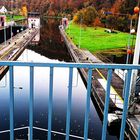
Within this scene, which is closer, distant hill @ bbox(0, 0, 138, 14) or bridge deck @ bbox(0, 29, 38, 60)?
bridge deck @ bbox(0, 29, 38, 60)

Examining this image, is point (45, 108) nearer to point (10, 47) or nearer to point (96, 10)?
point (10, 47)

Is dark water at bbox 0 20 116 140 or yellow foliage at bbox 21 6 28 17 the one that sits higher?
yellow foliage at bbox 21 6 28 17

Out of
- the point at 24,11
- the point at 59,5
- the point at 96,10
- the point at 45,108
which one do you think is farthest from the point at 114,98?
the point at 24,11

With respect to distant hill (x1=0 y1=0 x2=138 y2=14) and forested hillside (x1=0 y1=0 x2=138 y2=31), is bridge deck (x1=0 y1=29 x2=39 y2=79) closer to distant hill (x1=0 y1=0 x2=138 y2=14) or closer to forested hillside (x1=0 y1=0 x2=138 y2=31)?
forested hillside (x1=0 y1=0 x2=138 y2=31)


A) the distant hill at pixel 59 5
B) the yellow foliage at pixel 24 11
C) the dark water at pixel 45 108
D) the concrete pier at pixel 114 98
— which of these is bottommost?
the dark water at pixel 45 108

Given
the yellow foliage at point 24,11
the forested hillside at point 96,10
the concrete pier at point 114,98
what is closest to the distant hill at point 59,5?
the forested hillside at point 96,10

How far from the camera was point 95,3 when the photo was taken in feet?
230

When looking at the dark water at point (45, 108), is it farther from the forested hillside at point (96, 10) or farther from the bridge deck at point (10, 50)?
the forested hillside at point (96, 10)

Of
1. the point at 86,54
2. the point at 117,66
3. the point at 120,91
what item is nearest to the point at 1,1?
the point at 86,54

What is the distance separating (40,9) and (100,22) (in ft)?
165

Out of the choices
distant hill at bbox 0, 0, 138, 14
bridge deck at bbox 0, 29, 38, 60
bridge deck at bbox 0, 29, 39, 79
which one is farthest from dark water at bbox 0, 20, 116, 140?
distant hill at bbox 0, 0, 138, 14

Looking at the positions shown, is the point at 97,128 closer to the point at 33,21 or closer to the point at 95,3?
the point at 33,21

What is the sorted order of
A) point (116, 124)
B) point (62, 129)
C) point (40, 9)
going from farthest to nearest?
1. point (40, 9)
2. point (62, 129)
3. point (116, 124)

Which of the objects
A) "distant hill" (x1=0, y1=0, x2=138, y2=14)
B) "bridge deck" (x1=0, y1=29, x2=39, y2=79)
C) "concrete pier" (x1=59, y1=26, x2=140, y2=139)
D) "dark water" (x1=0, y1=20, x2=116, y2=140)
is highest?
"distant hill" (x1=0, y1=0, x2=138, y2=14)
